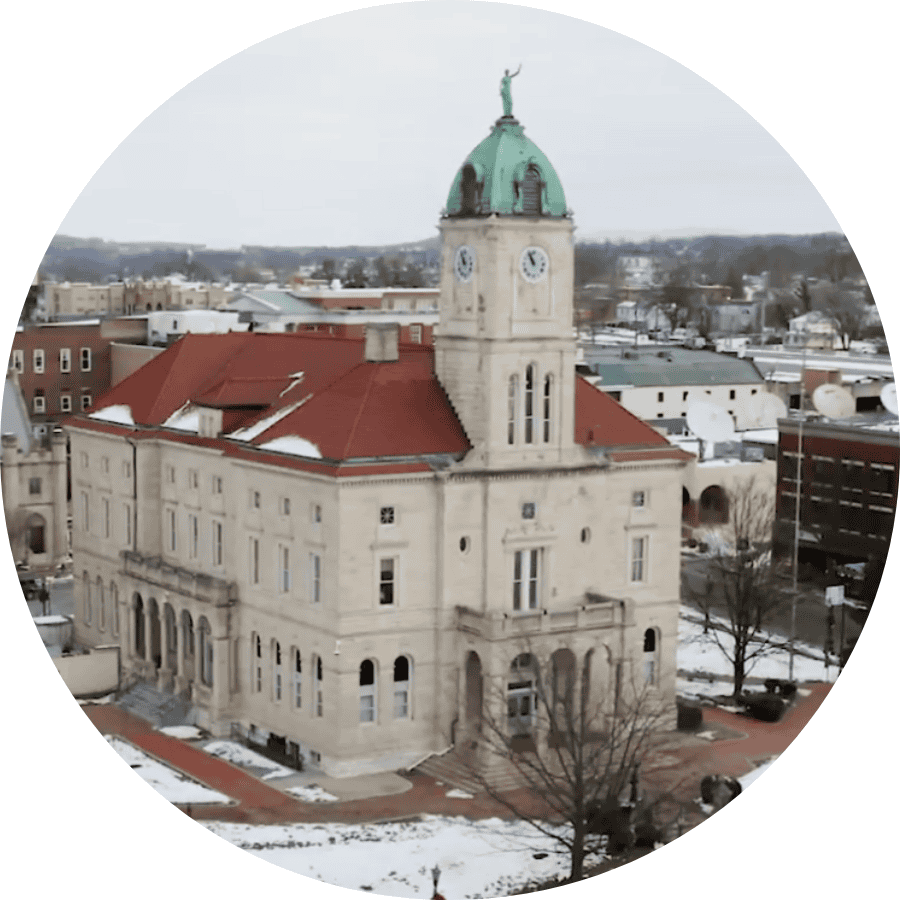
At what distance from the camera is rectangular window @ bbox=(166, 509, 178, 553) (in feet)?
130

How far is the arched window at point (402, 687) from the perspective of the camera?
37.2 m

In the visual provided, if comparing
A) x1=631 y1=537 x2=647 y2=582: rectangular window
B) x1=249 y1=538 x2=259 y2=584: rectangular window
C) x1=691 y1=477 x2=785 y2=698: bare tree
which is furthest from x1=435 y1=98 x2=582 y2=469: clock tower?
x1=249 y1=538 x2=259 y2=584: rectangular window

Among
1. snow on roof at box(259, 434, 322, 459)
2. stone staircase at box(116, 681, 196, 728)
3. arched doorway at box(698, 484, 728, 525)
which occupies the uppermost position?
snow on roof at box(259, 434, 322, 459)

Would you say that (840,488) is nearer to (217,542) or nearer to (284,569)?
(284,569)

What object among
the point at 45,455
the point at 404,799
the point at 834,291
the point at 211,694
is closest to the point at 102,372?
the point at 45,455

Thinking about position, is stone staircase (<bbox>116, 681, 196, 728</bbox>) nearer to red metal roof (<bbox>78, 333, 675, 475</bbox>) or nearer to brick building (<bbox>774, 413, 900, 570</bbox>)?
red metal roof (<bbox>78, 333, 675, 475</bbox>)

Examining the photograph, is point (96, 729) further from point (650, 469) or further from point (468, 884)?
point (650, 469)

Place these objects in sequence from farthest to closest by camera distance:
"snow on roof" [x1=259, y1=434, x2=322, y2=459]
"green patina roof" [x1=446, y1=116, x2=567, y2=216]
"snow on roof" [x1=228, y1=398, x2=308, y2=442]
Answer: "snow on roof" [x1=228, y1=398, x2=308, y2=442], "snow on roof" [x1=259, y1=434, x2=322, y2=459], "green patina roof" [x1=446, y1=116, x2=567, y2=216]

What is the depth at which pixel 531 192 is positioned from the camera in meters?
35.8

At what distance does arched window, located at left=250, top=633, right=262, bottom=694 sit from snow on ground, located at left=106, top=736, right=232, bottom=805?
1963 millimetres

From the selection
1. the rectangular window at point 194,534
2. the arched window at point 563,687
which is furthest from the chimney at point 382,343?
the arched window at point 563,687

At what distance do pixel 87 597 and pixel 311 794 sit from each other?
5518mm

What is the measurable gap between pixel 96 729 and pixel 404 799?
4767 mm

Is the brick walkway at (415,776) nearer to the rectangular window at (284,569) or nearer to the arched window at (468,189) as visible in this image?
the rectangular window at (284,569)
